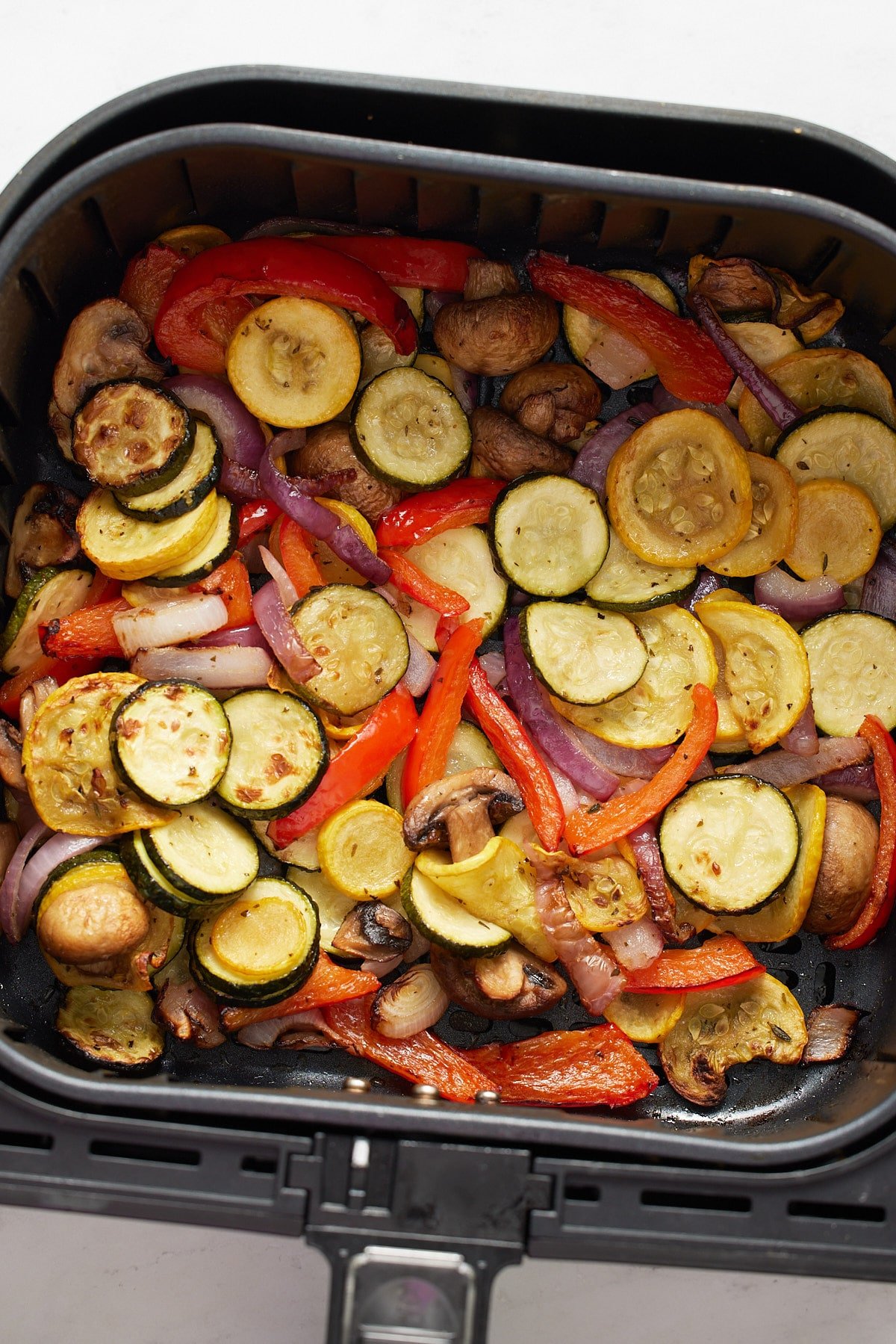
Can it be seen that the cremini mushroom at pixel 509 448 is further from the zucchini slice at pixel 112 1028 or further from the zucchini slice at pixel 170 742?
the zucchini slice at pixel 112 1028

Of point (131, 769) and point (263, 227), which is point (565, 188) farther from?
point (131, 769)

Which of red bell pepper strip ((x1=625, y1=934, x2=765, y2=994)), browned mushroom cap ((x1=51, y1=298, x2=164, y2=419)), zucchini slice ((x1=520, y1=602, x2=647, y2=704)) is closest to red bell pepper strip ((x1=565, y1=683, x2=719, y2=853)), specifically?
zucchini slice ((x1=520, y1=602, x2=647, y2=704))

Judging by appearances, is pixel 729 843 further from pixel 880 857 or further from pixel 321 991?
pixel 321 991

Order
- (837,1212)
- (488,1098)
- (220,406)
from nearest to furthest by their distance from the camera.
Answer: (837,1212)
(488,1098)
(220,406)

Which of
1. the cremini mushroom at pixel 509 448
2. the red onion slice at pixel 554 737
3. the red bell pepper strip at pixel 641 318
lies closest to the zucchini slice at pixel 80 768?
the red onion slice at pixel 554 737

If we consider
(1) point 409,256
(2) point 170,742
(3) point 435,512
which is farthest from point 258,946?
(1) point 409,256

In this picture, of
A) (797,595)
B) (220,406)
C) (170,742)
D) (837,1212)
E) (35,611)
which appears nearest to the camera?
(837,1212)
